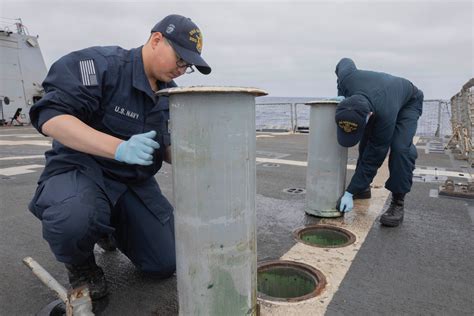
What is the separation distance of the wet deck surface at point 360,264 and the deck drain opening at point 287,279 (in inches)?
6.8

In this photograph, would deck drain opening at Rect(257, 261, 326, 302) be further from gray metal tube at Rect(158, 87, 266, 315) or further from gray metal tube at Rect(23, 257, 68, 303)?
gray metal tube at Rect(23, 257, 68, 303)

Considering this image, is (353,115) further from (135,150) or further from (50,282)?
(50,282)

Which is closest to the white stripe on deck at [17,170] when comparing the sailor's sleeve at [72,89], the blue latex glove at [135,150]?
the sailor's sleeve at [72,89]

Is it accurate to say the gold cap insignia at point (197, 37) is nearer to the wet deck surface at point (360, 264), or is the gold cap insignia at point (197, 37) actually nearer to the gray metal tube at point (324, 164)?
the wet deck surface at point (360, 264)

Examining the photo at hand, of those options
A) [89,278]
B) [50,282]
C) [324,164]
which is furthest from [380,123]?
[50,282]

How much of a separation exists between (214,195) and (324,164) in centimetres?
202

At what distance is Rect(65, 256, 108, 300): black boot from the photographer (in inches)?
75.9

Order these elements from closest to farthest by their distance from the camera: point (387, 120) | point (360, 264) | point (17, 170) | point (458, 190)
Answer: point (360, 264), point (387, 120), point (458, 190), point (17, 170)

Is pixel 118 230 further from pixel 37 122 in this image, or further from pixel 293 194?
pixel 293 194

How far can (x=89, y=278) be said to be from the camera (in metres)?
1.95

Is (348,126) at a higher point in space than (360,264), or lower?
higher

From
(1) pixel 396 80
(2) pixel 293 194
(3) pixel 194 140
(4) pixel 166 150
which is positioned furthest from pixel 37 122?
(2) pixel 293 194

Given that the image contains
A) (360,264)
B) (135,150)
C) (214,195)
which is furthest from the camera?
(360,264)

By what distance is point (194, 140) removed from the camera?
141cm
